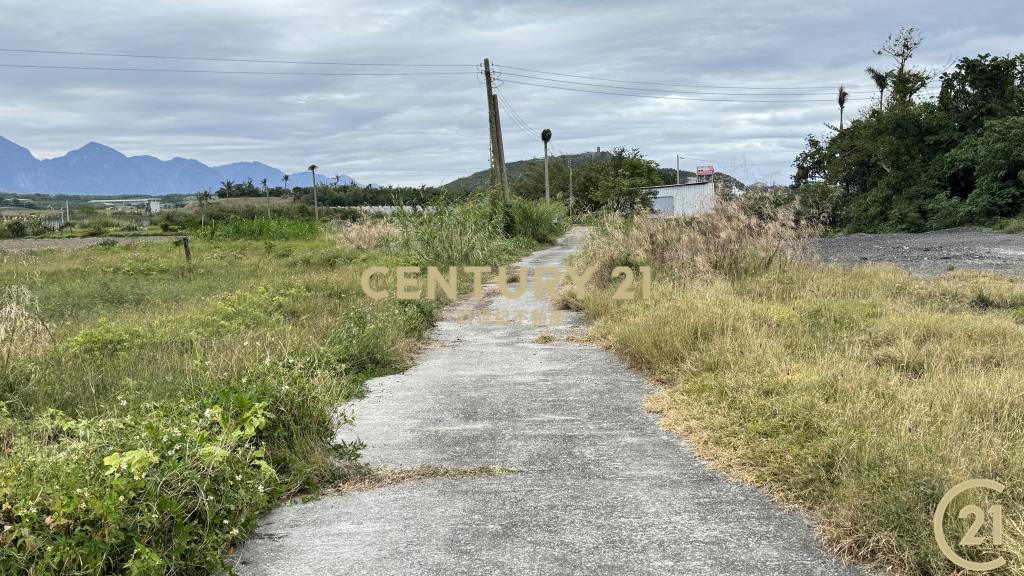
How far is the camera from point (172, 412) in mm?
4430

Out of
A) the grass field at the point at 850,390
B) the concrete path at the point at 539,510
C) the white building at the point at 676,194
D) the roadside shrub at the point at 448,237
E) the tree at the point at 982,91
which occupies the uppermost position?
the tree at the point at 982,91

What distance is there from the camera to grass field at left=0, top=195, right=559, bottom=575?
3162 millimetres

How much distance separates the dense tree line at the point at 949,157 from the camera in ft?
91.5

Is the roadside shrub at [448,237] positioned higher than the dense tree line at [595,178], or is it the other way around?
the dense tree line at [595,178]

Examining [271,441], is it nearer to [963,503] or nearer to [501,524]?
[501,524]

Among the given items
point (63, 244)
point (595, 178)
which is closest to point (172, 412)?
point (63, 244)

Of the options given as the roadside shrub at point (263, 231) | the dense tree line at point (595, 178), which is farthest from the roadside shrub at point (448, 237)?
the dense tree line at point (595, 178)

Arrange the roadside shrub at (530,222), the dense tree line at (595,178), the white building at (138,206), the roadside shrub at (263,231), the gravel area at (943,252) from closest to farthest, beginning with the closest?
the gravel area at (943,252) → the roadside shrub at (530,222) → the roadside shrub at (263,231) → the dense tree line at (595,178) → the white building at (138,206)

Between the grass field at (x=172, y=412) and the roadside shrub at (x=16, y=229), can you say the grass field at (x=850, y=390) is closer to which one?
the grass field at (x=172, y=412)

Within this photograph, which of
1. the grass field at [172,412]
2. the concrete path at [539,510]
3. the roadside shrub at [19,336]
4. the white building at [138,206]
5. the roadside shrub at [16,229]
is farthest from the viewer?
the white building at [138,206]

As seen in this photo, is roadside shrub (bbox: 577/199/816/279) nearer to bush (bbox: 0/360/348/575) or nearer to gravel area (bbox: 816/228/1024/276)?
gravel area (bbox: 816/228/1024/276)

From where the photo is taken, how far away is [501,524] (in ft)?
13.0

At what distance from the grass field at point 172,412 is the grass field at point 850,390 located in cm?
260

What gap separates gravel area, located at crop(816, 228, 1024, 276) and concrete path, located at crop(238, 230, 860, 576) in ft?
37.6
